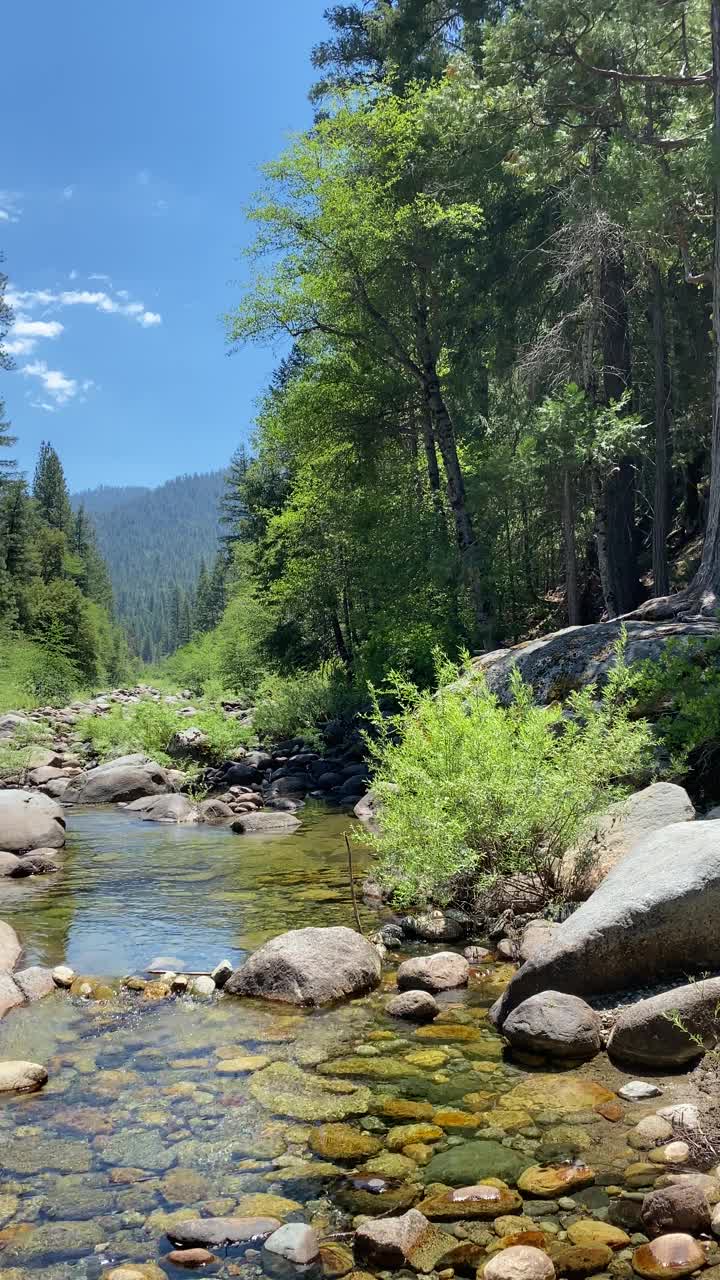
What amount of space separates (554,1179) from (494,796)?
307cm

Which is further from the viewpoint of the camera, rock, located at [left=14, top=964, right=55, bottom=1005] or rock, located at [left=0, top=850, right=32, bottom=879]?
rock, located at [left=0, top=850, right=32, bottom=879]

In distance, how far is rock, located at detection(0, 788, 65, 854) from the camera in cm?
1076

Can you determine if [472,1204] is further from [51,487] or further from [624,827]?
[51,487]

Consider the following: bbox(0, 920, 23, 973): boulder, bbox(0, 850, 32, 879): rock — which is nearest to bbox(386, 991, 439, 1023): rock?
bbox(0, 920, 23, 973): boulder

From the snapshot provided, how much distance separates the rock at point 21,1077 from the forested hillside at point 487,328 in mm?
12480

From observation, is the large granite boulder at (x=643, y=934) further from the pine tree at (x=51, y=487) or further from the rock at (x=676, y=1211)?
the pine tree at (x=51, y=487)

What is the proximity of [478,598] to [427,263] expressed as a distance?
265 inches

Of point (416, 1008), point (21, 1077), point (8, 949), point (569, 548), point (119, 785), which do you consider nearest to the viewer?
point (21, 1077)

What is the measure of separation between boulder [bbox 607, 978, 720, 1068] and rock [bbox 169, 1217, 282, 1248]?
1793 millimetres

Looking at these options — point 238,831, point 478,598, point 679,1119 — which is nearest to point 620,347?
point 478,598

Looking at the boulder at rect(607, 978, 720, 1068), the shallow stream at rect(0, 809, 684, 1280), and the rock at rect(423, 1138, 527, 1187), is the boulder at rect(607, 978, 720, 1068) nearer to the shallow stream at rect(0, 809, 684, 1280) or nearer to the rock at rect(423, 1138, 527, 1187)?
the shallow stream at rect(0, 809, 684, 1280)

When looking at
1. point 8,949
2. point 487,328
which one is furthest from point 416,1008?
point 487,328

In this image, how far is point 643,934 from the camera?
481 centimetres

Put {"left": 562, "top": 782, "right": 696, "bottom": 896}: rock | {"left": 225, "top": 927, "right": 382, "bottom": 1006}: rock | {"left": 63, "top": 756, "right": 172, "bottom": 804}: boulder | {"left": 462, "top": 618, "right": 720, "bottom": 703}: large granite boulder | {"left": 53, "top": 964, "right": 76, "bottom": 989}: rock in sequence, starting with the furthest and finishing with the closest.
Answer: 1. {"left": 63, "top": 756, "right": 172, "bottom": 804}: boulder
2. {"left": 462, "top": 618, "right": 720, "bottom": 703}: large granite boulder
3. {"left": 562, "top": 782, "right": 696, "bottom": 896}: rock
4. {"left": 53, "top": 964, "right": 76, "bottom": 989}: rock
5. {"left": 225, "top": 927, "right": 382, "bottom": 1006}: rock
